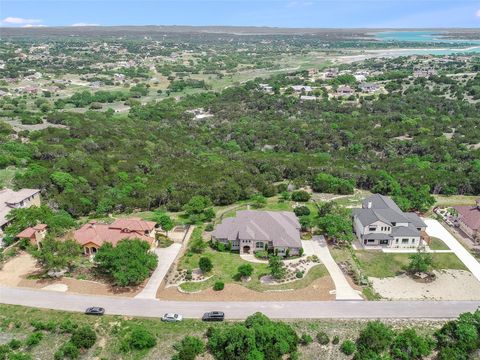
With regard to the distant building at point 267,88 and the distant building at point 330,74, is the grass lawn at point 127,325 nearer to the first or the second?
the distant building at point 267,88

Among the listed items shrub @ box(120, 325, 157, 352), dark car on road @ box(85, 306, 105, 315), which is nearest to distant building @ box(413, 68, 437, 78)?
dark car on road @ box(85, 306, 105, 315)

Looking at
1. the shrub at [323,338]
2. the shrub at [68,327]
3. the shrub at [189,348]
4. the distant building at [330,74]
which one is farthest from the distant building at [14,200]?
the distant building at [330,74]

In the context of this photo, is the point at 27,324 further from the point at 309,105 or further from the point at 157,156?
the point at 309,105

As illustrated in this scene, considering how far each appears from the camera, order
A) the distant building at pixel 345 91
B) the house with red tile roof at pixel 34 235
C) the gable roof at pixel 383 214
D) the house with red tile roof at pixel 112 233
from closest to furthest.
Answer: the house with red tile roof at pixel 112 233 < the house with red tile roof at pixel 34 235 < the gable roof at pixel 383 214 < the distant building at pixel 345 91

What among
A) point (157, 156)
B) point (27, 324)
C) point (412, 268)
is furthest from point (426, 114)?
point (27, 324)

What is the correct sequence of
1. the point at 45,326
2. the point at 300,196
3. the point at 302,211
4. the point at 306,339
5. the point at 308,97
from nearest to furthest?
the point at 306,339
the point at 45,326
the point at 302,211
the point at 300,196
the point at 308,97

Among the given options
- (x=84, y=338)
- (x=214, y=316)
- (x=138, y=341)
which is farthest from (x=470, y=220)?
(x=84, y=338)

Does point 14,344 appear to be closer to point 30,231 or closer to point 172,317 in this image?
point 172,317
